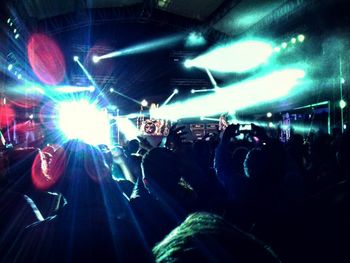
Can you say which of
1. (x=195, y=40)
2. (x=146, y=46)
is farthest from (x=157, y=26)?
(x=195, y=40)

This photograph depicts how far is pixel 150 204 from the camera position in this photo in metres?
2.17

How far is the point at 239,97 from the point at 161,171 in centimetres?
1334

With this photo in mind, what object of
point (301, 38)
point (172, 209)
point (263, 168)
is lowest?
point (172, 209)

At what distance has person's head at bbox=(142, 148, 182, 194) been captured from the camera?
2.20 meters

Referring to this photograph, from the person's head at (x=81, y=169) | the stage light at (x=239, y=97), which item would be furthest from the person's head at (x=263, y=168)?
the stage light at (x=239, y=97)

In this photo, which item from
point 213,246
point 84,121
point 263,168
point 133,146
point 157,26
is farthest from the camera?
point 84,121

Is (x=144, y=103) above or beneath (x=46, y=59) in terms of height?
beneath

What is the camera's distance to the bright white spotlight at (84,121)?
45.5 feet

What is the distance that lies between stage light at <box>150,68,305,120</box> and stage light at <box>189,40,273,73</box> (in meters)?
0.72

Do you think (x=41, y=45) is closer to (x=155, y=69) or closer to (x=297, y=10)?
(x=155, y=69)

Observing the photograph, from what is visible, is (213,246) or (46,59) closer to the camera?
(213,246)

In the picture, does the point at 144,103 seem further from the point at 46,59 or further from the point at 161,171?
the point at 161,171

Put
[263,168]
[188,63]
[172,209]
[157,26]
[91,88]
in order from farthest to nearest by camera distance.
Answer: [188,63]
[91,88]
[157,26]
[263,168]
[172,209]

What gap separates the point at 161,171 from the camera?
87.0 inches
